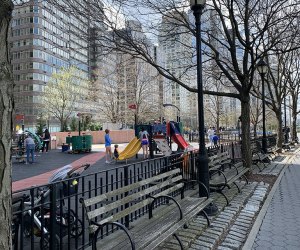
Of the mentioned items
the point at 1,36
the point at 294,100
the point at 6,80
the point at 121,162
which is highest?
the point at 294,100

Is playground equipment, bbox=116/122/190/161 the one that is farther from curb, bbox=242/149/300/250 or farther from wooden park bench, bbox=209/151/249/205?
curb, bbox=242/149/300/250

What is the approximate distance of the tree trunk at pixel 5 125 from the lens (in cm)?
193

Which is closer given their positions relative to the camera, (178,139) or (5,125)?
(5,125)

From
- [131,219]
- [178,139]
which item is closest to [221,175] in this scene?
[131,219]

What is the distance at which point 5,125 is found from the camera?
1936 mm

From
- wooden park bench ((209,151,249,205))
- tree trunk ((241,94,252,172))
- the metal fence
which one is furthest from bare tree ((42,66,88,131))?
the metal fence

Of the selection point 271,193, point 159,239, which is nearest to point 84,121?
point 271,193

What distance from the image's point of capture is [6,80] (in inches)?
76.7

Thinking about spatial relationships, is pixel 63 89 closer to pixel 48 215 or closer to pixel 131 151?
pixel 131 151

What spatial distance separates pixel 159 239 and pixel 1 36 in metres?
2.82

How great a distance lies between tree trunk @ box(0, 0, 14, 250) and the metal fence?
113 centimetres

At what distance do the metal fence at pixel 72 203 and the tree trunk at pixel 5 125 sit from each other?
1.13 metres

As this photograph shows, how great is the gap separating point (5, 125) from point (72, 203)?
6.05 metres

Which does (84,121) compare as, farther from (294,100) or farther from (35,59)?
(35,59)
